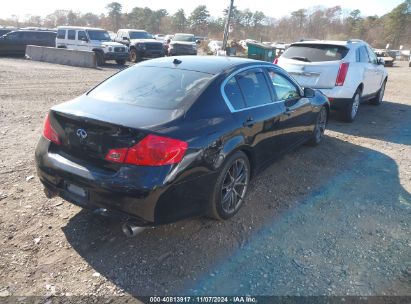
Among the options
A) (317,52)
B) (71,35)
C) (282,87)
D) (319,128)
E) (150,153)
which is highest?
(317,52)

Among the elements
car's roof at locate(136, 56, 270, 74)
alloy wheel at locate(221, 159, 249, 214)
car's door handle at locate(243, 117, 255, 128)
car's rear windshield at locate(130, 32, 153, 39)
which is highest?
car's rear windshield at locate(130, 32, 153, 39)

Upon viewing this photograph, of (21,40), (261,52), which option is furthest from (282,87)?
(21,40)

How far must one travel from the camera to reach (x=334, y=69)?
740 cm

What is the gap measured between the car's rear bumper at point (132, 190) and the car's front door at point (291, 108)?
1895mm

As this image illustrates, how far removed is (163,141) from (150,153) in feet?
0.47

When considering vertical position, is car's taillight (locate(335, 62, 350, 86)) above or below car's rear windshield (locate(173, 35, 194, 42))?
below

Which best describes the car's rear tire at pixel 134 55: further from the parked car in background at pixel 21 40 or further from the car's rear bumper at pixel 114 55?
the parked car in background at pixel 21 40

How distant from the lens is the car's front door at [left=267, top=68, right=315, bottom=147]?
466 centimetres

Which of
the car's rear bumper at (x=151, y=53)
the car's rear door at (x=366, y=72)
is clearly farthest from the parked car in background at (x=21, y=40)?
the car's rear door at (x=366, y=72)

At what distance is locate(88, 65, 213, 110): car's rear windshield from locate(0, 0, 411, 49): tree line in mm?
83006

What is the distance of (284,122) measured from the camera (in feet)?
15.4

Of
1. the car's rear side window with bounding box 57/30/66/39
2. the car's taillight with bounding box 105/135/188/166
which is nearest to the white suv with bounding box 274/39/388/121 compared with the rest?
the car's taillight with bounding box 105/135/188/166

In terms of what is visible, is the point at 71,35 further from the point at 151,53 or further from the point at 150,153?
the point at 150,153

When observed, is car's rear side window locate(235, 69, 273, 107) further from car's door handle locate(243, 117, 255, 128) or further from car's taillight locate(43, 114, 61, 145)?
car's taillight locate(43, 114, 61, 145)
